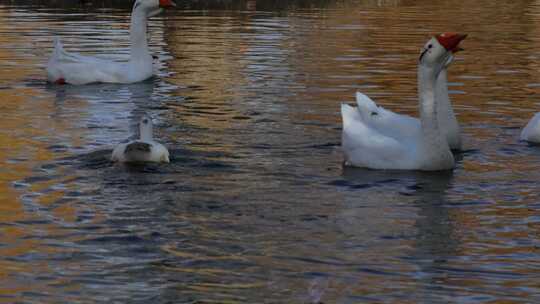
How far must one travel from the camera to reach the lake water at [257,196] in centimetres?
841

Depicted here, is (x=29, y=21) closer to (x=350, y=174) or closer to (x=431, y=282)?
(x=350, y=174)

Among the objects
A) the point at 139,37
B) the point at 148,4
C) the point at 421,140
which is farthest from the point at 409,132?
the point at 148,4

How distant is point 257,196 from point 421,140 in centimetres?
217

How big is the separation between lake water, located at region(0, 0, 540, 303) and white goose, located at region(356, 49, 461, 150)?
386mm

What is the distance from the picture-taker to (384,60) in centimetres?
2356

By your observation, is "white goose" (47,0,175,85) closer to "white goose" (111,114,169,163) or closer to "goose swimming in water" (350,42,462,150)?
"white goose" (111,114,169,163)

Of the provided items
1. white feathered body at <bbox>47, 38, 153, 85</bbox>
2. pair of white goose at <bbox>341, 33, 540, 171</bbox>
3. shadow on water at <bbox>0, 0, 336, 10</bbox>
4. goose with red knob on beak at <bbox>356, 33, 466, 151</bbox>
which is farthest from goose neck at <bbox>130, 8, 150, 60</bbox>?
shadow on water at <bbox>0, 0, 336, 10</bbox>

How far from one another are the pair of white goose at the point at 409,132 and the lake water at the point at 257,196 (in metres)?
0.17

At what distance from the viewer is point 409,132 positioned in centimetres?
1268

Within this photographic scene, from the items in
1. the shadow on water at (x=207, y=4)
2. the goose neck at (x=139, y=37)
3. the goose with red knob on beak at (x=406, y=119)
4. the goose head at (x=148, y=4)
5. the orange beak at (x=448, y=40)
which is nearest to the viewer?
the orange beak at (x=448, y=40)

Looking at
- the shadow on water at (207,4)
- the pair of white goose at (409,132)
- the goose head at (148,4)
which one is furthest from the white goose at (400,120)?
the shadow on water at (207,4)

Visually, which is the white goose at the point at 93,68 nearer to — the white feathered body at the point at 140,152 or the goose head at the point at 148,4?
the goose head at the point at 148,4

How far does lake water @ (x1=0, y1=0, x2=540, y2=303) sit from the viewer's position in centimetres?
A: 841

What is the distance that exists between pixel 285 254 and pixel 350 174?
10.9 feet
